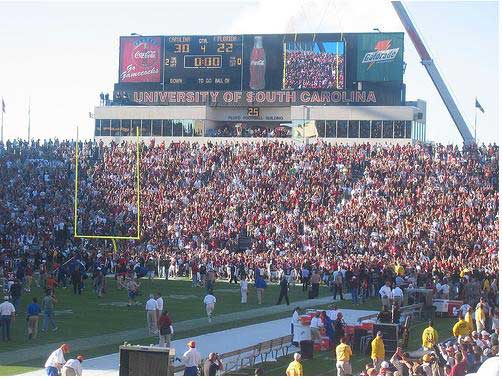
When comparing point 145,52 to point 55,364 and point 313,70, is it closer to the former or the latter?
point 313,70

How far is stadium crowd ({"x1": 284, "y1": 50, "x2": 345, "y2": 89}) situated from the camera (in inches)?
2056

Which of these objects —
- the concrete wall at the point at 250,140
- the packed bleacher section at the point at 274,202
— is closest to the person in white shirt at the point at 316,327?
the packed bleacher section at the point at 274,202

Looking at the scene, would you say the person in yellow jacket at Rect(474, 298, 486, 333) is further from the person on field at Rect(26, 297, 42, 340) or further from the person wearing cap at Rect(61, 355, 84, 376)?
the person wearing cap at Rect(61, 355, 84, 376)

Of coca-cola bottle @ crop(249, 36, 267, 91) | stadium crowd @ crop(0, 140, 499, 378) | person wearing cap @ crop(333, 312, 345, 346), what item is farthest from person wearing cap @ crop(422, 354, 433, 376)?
coca-cola bottle @ crop(249, 36, 267, 91)

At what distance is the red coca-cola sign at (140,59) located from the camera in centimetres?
5538

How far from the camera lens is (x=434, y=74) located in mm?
52531

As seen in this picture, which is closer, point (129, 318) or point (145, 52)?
point (129, 318)

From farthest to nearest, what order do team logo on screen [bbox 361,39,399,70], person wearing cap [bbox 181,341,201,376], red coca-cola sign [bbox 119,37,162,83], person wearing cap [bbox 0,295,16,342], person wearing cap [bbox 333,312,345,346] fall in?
red coca-cola sign [bbox 119,37,162,83] → team logo on screen [bbox 361,39,399,70] → person wearing cap [bbox 0,295,16,342] → person wearing cap [bbox 333,312,345,346] → person wearing cap [bbox 181,341,201,376]

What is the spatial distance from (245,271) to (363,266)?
6136mm

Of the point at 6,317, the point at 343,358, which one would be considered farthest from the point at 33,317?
the point at 343,358

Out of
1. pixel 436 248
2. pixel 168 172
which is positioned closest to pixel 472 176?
pixel 436 248

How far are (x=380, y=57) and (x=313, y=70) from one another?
11.1ft

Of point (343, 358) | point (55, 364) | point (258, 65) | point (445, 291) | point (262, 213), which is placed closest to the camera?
point (55, 364)

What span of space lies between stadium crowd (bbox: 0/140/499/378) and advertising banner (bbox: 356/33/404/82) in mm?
5224
